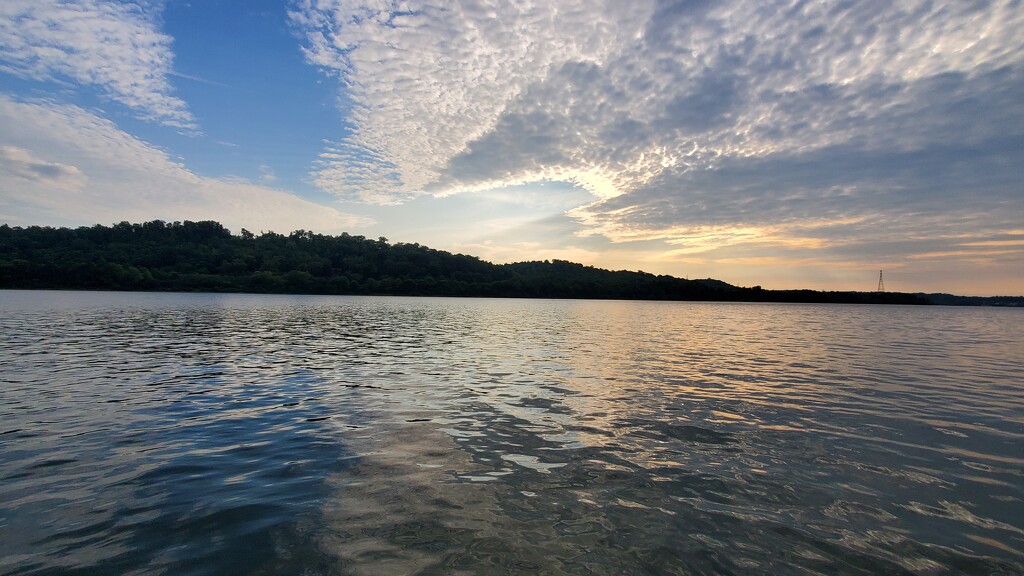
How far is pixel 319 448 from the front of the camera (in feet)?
39.3

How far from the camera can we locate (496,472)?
10.5 m

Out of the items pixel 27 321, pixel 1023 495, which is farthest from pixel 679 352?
pixel 27 321

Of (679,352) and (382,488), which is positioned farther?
(679,352)

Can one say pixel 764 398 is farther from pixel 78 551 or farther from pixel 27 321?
pixel 27 321

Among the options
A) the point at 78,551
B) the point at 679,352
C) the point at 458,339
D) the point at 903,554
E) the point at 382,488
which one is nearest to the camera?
the point at 78,551

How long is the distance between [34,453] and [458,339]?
3024cm

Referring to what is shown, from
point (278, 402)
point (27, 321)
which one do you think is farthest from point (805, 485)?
point (27, 321)

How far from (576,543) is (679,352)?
29.8 meters

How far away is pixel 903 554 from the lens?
7.31 meters

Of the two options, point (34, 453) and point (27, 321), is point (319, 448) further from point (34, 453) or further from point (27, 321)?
point (27, 321)

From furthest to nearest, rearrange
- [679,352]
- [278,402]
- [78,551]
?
[679,352], [278,402], [78,551]

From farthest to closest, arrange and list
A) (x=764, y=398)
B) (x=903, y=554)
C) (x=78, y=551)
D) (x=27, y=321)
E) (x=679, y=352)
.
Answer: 1. (x=27, y=321)
2. (x=679, y=352)
3. (x=764, y=398)
4. (x=903, y=554)
5. (x=78, y=551)

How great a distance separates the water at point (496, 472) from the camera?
23.4ft

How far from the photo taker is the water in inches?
280
